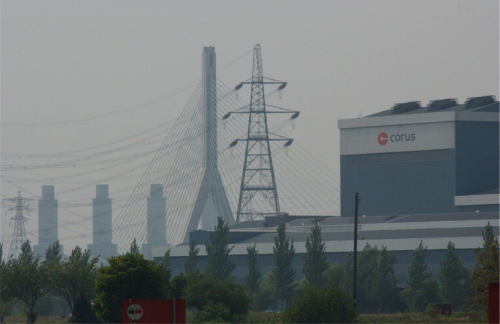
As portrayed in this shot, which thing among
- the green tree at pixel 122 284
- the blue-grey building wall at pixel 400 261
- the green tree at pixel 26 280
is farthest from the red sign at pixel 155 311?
the blue-grey building wall at pixel 400 261

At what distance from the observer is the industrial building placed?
368 ft

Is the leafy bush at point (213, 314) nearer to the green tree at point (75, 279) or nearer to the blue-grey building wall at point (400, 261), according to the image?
the green tree at point (75, 279)

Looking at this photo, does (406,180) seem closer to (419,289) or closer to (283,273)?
(283,273)

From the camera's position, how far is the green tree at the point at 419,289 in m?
85.5

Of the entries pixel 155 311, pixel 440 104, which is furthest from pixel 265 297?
pixel 155 311

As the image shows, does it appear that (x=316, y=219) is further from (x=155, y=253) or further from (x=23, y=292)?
(x=23, y=292)

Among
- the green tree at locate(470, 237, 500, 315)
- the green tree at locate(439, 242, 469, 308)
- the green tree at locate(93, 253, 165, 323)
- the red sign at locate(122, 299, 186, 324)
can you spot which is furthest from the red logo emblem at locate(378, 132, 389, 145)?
the red sign at locate(122, 299, 186, 324)

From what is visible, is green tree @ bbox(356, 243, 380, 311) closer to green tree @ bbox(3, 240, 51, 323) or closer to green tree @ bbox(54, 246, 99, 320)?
green tree @ bbox(54, 246, 99, 320)

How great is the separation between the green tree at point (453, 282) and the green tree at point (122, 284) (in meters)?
35.7

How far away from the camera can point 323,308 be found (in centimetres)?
5481

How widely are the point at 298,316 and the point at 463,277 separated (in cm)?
3515

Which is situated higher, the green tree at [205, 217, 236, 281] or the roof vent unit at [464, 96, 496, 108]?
the roof vent unit at [464, 96, 496, 108]

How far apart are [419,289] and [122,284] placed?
1488 inches

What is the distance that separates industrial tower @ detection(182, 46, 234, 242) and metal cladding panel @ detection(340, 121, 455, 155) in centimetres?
1623
